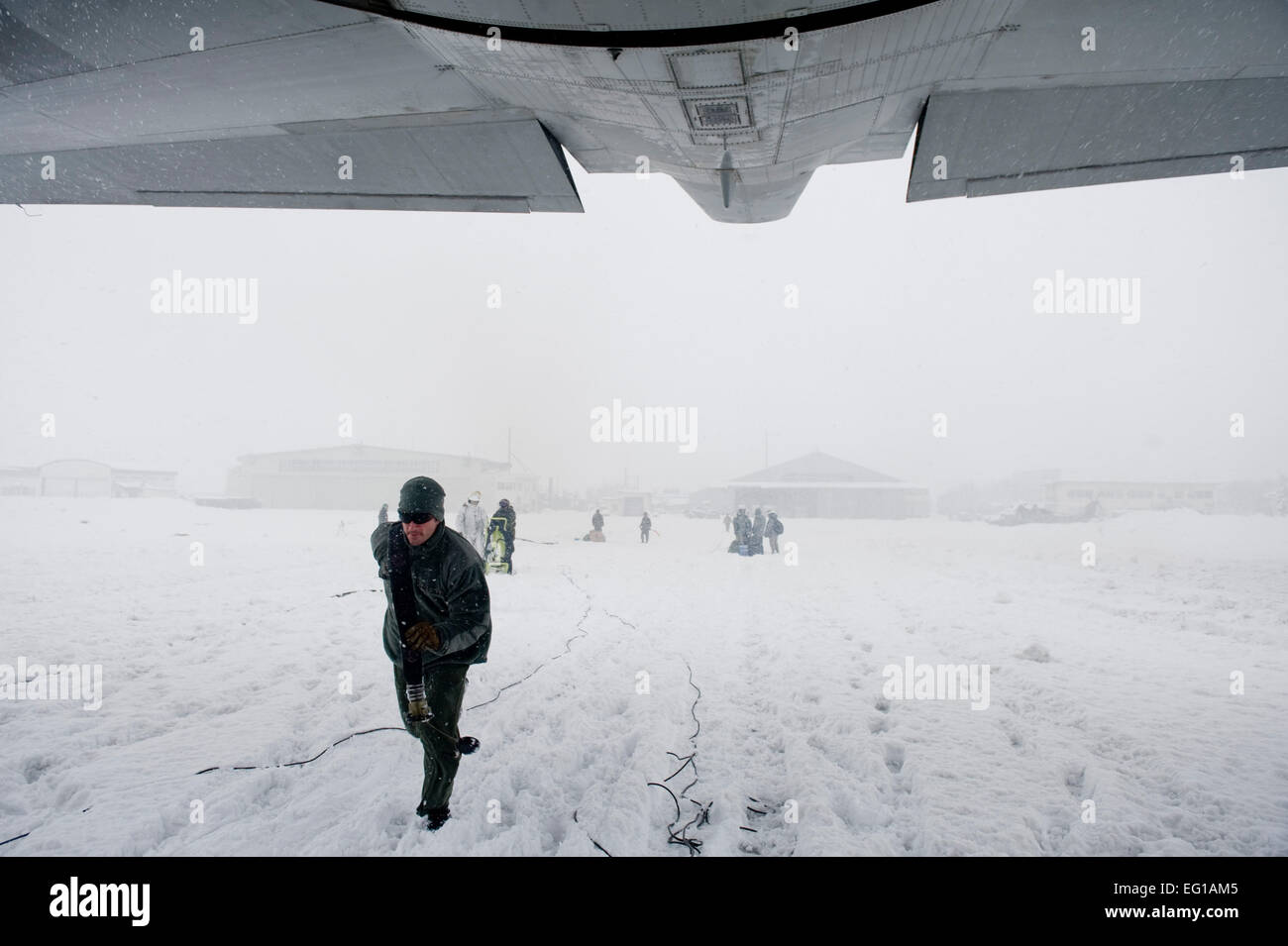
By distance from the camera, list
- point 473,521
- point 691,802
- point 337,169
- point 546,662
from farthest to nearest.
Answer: point 473,521
point 546,662
point 337,169
point 691,802

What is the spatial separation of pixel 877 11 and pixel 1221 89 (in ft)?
8.43

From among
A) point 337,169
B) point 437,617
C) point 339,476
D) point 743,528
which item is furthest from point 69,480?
point 437,617

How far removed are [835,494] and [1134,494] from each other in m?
21.9

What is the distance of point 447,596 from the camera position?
2766 mm

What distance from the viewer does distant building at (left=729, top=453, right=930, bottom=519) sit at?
44531 mm

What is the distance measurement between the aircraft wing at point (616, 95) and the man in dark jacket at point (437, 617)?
2.27 m

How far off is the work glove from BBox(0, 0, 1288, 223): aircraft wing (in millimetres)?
2794

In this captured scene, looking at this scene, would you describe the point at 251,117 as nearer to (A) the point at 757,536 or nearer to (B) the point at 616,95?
(B) the point at 616,95

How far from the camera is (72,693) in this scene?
4.41 metres

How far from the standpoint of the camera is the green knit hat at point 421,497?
8.82ft

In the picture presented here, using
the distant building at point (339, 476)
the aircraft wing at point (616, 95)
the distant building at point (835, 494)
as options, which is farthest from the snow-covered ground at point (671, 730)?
the distant building at point (835, 494)

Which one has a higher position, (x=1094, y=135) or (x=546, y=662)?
(x=1094, y=135)
